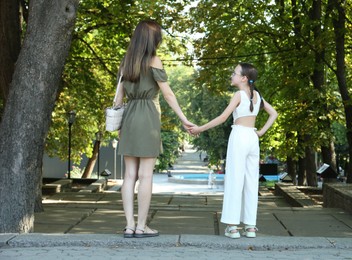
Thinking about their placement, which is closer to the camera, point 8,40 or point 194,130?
point 194,130

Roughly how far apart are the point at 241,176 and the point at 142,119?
1130 mm

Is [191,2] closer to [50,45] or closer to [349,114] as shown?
[349,114]

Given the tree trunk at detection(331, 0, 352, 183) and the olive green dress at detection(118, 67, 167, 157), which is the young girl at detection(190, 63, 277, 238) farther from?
the tree trunk at detection(331, 0, 352, 183)

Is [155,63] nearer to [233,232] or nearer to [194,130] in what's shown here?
[194,130]

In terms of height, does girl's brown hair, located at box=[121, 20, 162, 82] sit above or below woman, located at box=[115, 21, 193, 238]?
above

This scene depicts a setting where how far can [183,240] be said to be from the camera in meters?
6.23

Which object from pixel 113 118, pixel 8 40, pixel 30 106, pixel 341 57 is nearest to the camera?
pixel 113 118

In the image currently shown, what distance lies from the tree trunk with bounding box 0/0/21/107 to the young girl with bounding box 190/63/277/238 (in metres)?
5.63

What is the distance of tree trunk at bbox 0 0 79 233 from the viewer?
22.7ft

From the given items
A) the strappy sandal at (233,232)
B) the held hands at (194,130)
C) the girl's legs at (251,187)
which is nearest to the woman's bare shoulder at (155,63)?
the held hands at (194,130)

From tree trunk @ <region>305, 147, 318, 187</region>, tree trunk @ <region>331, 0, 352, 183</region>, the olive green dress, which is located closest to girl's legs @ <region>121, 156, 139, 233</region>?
the olive green dress

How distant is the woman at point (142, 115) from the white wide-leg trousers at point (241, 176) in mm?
668

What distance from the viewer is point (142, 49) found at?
646 cm

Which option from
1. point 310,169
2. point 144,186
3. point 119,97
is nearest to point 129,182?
point 144,186
